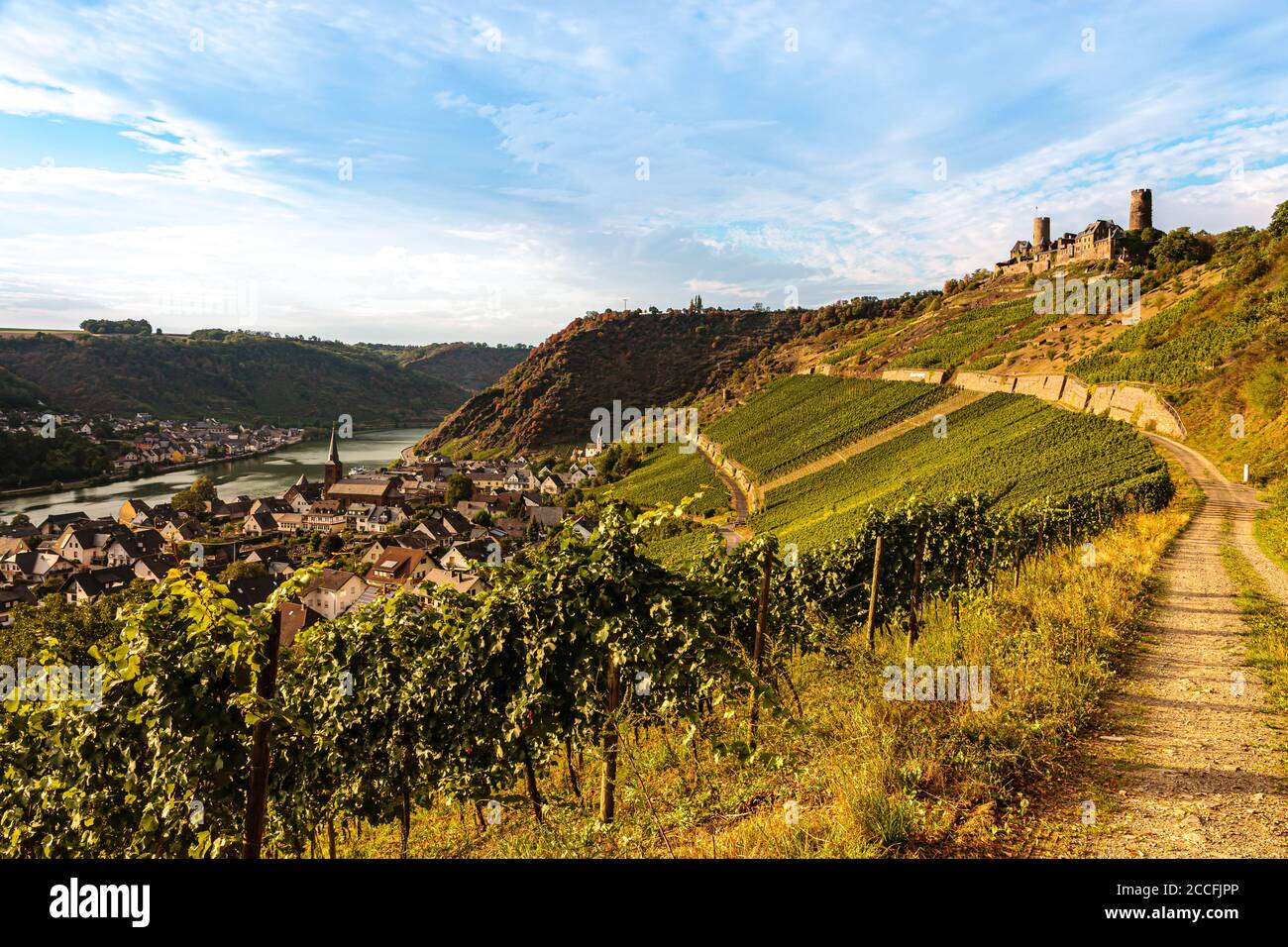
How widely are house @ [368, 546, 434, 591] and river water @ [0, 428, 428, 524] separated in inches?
1982

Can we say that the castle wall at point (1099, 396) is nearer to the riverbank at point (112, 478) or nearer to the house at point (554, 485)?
the house at point (554, 485)

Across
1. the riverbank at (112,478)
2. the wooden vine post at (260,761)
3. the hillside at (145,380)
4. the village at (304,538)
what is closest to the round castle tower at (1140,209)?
the village at (304,538)

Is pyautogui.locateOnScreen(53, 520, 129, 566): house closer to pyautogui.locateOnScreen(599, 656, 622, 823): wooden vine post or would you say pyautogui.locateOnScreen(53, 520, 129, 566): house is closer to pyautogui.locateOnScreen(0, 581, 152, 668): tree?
pyautogui.locateOnScreen(0, 581, 152, 668): tree

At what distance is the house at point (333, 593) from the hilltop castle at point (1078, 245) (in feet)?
300

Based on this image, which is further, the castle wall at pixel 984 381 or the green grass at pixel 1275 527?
the castle wall at pixel 984 381

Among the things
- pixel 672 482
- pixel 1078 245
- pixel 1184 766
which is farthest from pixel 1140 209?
pixel 1184 766

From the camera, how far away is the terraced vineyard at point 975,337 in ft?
198

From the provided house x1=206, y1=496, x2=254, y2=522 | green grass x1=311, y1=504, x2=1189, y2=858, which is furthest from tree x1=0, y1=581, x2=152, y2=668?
house x1=206, y1=496, x2=254, y2=522

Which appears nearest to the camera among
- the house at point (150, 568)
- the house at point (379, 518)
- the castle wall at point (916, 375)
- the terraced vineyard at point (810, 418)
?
the house at point (150, 568)

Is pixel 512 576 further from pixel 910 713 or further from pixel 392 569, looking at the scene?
pixel 392 569

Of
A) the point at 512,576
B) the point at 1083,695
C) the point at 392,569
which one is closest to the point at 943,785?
the point at 1083,695

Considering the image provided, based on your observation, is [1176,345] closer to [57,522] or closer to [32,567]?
[32,567]

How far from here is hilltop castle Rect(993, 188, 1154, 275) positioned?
82.6 metres

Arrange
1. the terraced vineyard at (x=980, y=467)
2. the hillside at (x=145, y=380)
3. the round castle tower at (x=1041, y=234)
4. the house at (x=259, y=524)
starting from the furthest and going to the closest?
1. the hillside at (x=145, y=380)
2. the round castle tower at (x=1041, y=234)
3. the house at (x=259, y=524)
4. the terraced vineyard at (x=980, y=467)
